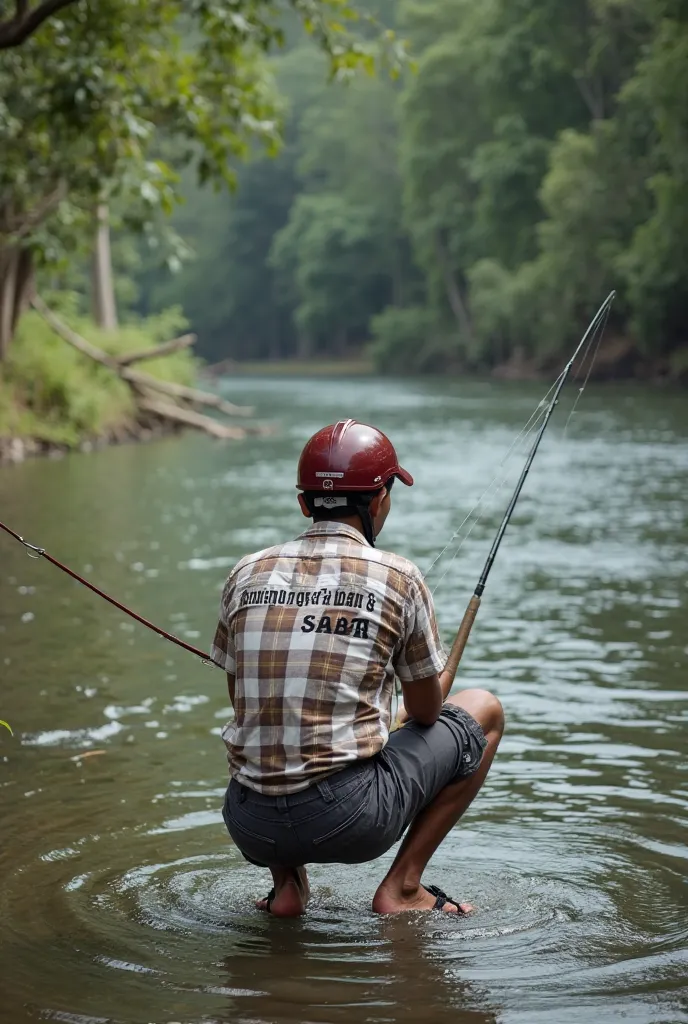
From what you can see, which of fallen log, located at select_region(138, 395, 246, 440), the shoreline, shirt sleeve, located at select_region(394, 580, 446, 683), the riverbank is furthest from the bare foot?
fallen log, located at select_region(138, 395, 246, 440)

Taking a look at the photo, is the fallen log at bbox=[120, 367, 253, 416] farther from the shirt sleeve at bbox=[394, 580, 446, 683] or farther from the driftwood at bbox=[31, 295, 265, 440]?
the shirt sleeve at bbox=[394, 580, 446, 683]

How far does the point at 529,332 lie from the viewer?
54812mm

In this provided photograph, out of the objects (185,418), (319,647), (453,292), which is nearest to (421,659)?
(319,647)

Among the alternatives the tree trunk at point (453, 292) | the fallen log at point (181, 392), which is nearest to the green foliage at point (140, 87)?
the fallen log at point (181, 392)

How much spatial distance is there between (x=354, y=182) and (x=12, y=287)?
205 feet

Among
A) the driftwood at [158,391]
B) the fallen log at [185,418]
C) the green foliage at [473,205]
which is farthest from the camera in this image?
the green foliage at [473,205]

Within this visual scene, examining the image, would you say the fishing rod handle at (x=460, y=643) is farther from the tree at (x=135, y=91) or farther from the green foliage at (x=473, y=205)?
the green foliage at (x=473, y=205)

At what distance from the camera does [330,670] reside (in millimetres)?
4039

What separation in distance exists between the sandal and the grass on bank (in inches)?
762

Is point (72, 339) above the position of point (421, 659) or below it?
above

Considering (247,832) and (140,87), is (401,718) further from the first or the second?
(140,87)

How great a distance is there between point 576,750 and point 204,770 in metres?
1.52

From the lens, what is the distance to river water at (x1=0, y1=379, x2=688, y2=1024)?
396 cm

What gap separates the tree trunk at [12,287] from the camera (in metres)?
Answer: 22.2
